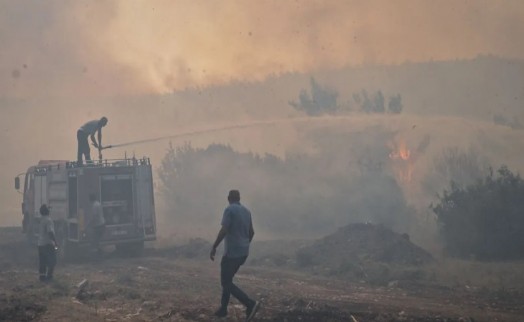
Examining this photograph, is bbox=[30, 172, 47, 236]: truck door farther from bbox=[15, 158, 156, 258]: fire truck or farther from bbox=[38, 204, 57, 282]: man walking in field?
bbox=[38, 204, 57, 282]: man walking in field

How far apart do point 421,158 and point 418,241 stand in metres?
17.2

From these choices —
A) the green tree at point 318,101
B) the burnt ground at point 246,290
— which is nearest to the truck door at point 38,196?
the burnt ground at point 246,290

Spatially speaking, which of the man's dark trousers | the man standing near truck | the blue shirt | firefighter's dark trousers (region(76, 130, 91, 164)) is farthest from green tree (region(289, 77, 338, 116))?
the man's dark trousers

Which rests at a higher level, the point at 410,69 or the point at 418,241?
the point at 410,69

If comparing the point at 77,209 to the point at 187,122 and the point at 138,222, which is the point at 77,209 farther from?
the point at 187,122

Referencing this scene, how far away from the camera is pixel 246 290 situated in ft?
47.4

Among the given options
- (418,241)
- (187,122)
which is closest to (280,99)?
(187,122)

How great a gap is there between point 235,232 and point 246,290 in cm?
455

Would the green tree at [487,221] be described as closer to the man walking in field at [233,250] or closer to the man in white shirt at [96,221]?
the man in white shirt at [96,221]

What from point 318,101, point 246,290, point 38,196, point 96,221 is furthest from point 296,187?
point 246,290

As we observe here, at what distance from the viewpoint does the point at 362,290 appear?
49.2 feet

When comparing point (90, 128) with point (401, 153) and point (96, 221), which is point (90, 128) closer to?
point (96, 221)

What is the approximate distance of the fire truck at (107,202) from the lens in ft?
69.1

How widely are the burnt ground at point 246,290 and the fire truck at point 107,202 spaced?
0.81 metres
